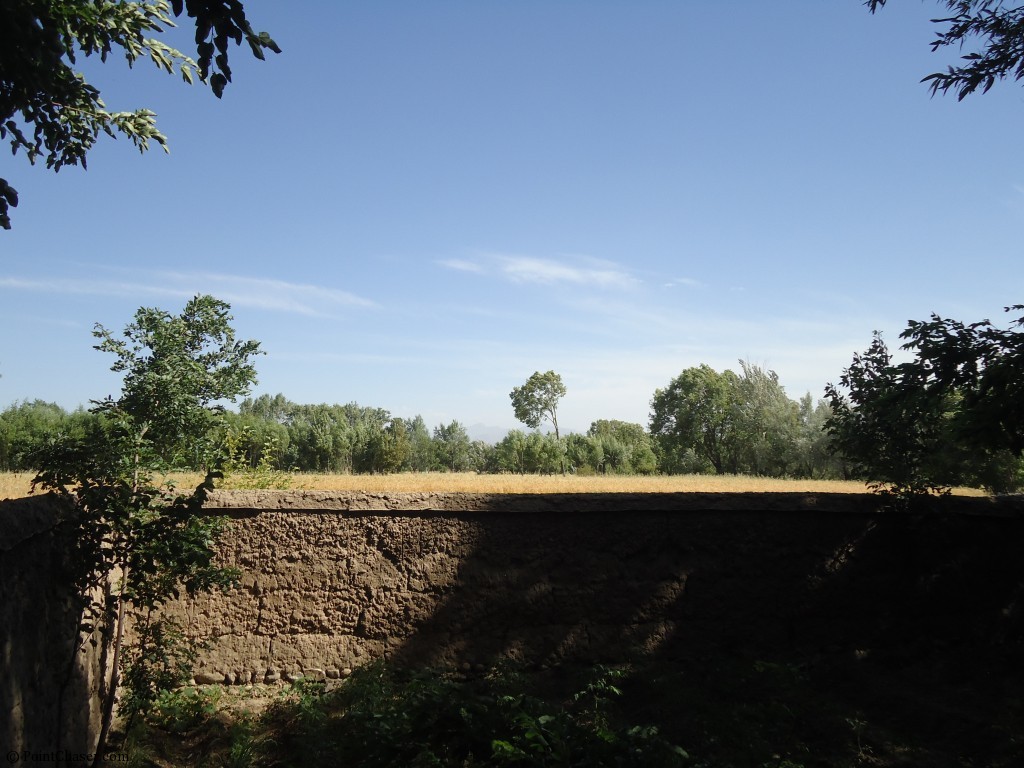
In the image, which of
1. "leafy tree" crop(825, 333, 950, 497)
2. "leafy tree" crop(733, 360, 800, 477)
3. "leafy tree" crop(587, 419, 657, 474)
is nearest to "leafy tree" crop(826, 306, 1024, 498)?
"leafy tree" crop(825, 333, 950, 497)

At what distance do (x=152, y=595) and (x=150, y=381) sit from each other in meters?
1.82

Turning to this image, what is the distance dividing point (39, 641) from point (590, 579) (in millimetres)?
4963

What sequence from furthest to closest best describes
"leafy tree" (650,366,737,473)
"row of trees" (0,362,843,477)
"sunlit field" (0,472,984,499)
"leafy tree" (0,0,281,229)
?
"leafy tree" (650,366,737,473) < "row of trees" (0,362,843,477) < "sunlit field" (0,472,984,499) < "leafy tree" (0,0,281,229)

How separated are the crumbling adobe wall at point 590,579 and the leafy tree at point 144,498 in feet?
2.61

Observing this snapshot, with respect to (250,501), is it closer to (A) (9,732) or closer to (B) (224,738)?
(B) (224,738)

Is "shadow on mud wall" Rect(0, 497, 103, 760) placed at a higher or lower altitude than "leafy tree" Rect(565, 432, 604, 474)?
lower

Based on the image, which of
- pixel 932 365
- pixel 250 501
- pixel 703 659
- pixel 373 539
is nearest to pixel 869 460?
pixel 932 365

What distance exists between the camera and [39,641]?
4.21m

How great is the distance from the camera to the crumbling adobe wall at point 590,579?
23.1 ft

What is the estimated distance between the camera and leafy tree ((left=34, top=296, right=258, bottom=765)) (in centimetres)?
497

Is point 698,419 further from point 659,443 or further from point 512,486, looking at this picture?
point 512,486

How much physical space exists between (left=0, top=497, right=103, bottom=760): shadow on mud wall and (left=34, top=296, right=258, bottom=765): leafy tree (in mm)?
156

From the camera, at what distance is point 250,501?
704cm

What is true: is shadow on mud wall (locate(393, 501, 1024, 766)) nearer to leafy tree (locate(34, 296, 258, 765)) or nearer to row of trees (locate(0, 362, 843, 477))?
leafy tree (locate(34, 296, 258, 765))
